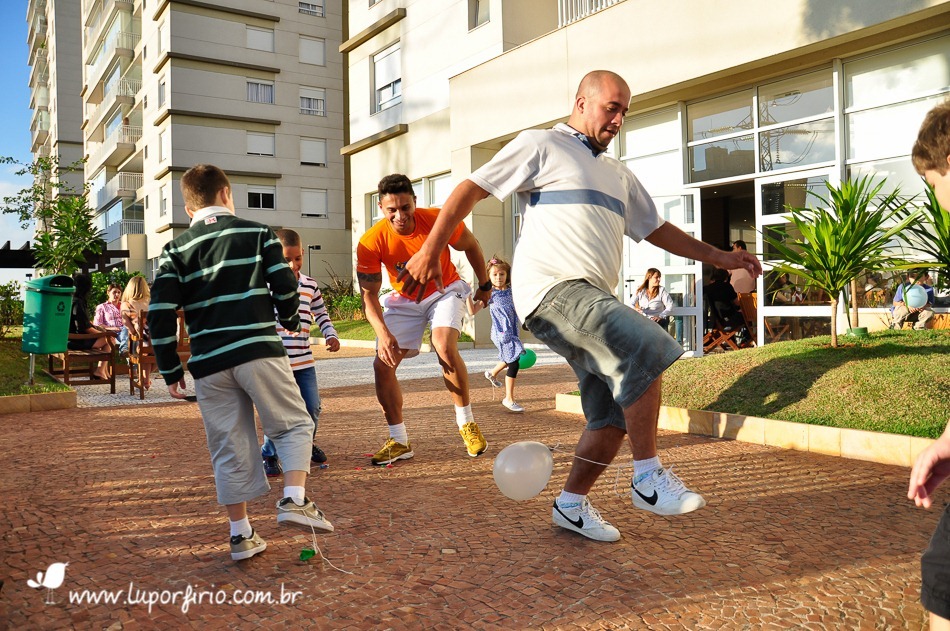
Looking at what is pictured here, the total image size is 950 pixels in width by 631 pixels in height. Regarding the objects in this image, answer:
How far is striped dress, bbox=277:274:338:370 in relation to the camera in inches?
202

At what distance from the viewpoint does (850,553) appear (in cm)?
316

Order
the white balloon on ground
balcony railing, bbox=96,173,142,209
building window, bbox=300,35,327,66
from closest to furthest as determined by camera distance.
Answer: the white balloon on ground → building window, bbox=300,35,327,66 → balcony railing, bbox=96,173,142,209

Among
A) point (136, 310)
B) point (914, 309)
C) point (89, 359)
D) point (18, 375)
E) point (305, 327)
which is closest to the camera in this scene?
point (305, 327)

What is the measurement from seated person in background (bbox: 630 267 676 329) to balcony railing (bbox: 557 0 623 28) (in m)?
5.79

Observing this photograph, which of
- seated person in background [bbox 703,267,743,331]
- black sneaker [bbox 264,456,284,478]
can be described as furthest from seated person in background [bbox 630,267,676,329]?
black sneaker [bbox 264,456,284,478]

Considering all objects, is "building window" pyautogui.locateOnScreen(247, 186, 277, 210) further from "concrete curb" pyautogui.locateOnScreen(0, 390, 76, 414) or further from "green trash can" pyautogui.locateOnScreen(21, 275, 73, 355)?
"concrete curb" pyautogui.locateOnScreen(0, 390, 76, 414)

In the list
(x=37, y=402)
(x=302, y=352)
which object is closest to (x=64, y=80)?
(x=37, y=402)

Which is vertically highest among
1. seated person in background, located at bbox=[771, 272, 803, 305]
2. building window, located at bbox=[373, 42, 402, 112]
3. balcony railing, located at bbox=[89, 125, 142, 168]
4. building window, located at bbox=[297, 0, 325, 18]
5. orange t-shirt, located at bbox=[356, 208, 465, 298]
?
building window, located at bbox=[297, 0, 325, 18]

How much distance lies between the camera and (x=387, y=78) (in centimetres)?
2259

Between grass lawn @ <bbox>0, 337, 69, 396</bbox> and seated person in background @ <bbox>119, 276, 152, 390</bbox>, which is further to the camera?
seated person in background @ <bbox>119, 276, 152, 390</bbox>

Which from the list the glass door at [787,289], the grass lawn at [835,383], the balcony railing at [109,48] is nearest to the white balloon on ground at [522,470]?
the grass lawn at [835,383]

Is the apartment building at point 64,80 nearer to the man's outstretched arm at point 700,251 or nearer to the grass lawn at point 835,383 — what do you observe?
the grass lawn at point 835,383

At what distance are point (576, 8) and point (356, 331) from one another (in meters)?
10.4

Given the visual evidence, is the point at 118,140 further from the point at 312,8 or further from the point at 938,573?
the point at 938,573
